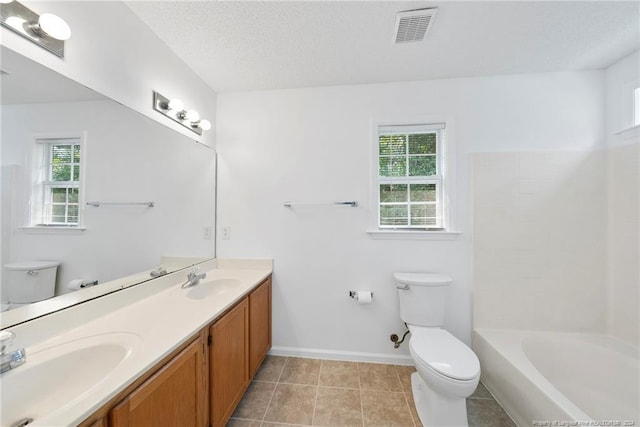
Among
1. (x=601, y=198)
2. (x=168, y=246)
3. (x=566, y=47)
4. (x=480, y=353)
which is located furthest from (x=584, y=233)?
(x=168, y=246)

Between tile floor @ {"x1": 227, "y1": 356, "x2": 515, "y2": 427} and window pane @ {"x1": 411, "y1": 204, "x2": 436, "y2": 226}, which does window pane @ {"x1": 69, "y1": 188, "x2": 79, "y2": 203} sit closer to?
tile floor @ {"x1": 227, "y1": 356, "x2": 515, "y2": 427}

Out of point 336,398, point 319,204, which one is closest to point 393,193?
point 319,204

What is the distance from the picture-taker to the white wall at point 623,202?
1622mm

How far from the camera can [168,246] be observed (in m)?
1.64

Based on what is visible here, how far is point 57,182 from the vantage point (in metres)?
1.01

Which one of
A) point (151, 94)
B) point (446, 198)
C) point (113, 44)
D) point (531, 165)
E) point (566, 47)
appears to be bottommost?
point (446, 198)

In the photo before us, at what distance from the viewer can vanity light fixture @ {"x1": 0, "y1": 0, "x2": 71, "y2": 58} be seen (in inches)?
33.3

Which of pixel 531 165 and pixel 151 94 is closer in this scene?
pixel 151 94

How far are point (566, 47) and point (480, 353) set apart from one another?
227 cm

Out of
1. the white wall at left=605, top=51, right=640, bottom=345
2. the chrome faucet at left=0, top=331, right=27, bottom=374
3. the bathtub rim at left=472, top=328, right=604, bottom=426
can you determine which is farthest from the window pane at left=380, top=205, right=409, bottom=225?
the chrome faucet at left=0, top=331, right=27, bottom=374

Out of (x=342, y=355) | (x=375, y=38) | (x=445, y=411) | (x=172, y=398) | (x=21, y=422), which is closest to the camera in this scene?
(x=21, y=422)

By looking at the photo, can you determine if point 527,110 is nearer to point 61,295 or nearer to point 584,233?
point 584,233

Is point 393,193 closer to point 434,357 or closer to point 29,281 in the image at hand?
point 434,357

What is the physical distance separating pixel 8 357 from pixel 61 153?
0.79 metres
